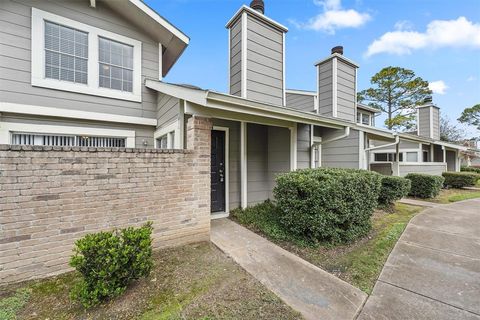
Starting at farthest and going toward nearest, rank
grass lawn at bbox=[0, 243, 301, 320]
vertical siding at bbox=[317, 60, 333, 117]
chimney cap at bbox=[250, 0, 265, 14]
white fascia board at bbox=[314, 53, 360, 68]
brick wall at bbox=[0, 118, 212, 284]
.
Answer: vertical siding at bbox=[317, 60, 333, 117] < white fascia board at bbox=[314, 53, 360, 68] < chimney cap at bbox=[250, 0, 265, 14] < brick wall at bbox=[0, 118, 212, 284] < grass lawn at bbox=[0, 243, 301, 320]

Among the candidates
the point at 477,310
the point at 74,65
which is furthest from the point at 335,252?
the point at 74,65

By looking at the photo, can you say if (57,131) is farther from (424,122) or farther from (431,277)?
(424,122)

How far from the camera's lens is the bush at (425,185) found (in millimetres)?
8062

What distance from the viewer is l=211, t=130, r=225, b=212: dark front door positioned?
5531 millimetres

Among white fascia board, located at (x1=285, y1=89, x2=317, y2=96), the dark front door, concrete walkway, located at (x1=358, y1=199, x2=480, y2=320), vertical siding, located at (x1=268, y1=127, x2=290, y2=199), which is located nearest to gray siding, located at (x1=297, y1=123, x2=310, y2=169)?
vertical siding, located at (x1=268, y1=127, x2=290, y2=199)

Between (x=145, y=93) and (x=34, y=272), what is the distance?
169 inches

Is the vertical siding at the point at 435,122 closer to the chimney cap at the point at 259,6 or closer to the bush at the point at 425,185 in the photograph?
the bush at the point at 425,185

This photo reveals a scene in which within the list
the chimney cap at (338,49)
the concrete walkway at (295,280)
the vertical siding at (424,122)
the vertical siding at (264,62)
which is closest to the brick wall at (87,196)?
the concrete walkway at (295,280)

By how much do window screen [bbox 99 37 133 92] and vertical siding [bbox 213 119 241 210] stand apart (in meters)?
2.90

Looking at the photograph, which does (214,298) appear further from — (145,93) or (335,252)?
(145,93)

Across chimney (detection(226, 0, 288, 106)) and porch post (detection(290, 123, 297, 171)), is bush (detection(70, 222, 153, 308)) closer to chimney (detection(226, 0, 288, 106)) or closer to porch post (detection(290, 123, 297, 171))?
porch post (detection(290, 123, 297, 171))

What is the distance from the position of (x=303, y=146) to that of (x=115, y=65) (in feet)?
18.4

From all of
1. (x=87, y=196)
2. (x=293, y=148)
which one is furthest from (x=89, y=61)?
(x=293, y=148)

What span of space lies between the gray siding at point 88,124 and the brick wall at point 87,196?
7.22 ft
